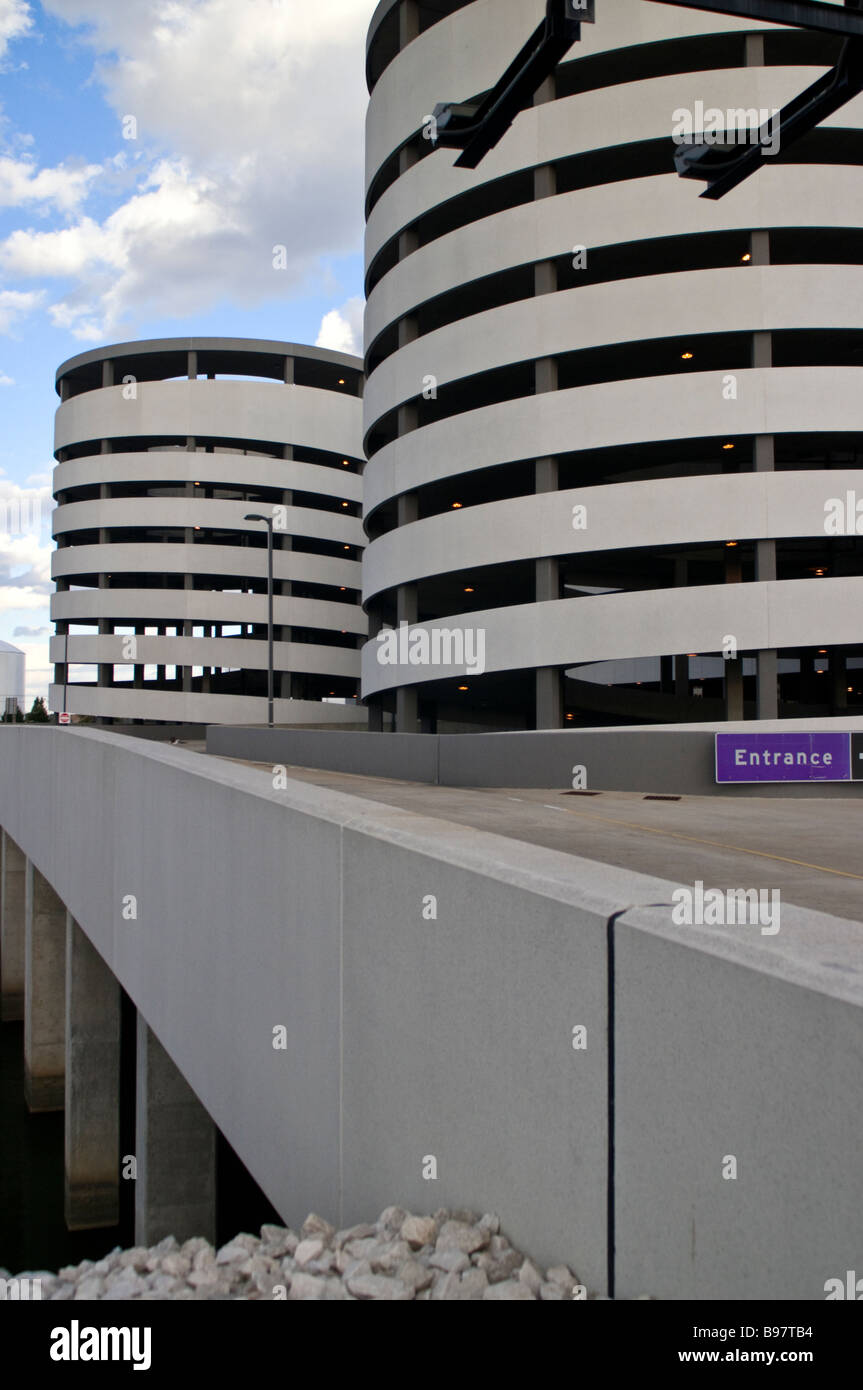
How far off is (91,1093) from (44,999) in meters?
5.07

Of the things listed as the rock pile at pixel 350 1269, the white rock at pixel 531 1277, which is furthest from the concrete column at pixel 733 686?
the white rock at pixel 531 1277

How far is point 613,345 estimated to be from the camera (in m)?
30.8

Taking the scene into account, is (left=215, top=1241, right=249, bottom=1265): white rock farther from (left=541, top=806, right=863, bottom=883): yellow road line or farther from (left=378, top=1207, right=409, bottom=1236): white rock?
(left=541, top=806, right=863, bottom=883): yellow road line

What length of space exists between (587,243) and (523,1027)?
31.5 meters

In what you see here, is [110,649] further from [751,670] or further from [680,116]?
[680,116]

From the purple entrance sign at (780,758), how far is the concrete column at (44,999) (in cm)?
1539

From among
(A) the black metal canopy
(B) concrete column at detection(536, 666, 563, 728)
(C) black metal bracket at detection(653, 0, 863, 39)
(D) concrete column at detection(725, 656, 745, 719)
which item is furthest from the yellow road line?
(D) concrete column at detection(725, 656, 745, 719)

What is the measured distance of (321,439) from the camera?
64.2 metres

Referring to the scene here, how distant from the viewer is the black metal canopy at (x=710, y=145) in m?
5.80

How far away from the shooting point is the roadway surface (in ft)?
37.5

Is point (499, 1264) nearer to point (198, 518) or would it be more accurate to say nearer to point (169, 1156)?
point (169, 1156)

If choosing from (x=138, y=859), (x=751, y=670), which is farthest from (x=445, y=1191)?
(x=751, y=670)

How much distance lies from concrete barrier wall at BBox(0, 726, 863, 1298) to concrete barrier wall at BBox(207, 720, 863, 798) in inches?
705

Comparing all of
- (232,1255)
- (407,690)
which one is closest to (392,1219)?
(232,1255)
